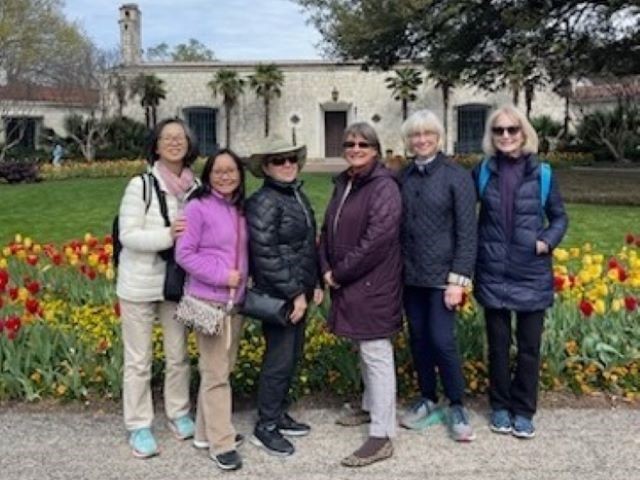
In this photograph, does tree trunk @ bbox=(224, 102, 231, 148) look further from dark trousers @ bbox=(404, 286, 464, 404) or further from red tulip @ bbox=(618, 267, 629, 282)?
dark trousers @ bbox=(404, 286, 464, 404)

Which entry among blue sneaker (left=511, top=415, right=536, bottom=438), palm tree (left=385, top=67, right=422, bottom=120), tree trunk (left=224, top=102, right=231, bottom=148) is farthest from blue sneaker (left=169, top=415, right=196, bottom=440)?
tree trunk (left=224, top=102, right=231, bottom=148)

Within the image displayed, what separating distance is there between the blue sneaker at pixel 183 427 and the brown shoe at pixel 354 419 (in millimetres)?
872

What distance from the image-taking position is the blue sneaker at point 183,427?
4.46 m

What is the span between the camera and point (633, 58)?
22016mm

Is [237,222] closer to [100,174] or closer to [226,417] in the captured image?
[226,417]

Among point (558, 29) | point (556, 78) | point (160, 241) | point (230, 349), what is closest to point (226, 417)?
point (230, 349)

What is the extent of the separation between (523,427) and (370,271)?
1273 mm

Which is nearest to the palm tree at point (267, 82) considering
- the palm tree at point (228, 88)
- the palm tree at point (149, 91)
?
the palm tree at point (228, 88)

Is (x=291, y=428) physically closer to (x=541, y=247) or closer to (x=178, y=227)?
(x=178, y=227)

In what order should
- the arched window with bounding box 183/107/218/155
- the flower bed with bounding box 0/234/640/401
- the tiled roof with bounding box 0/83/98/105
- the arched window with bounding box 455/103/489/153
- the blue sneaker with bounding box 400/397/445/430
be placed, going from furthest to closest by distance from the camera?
the arched window with bounding box 183/107/218/155 < the arched window with bounding box 455/103/489/153 < the tiled roof with bounding box 0/83/98/105 < the flower bed with bounding box 0/234/640/401 < the blue sneaker with bounding box 400/397/445/430

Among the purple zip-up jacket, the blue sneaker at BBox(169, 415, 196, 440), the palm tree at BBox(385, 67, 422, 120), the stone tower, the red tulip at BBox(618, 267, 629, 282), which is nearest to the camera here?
the purple zip-up jacket

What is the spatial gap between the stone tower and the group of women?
44.8 meters

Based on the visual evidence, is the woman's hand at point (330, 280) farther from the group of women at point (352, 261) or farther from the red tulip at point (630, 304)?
the red tulip at point (630, 304)

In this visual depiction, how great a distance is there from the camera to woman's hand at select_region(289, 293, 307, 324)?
421 cm
